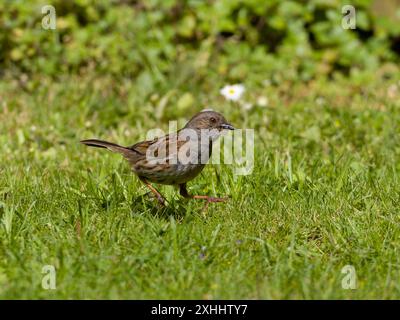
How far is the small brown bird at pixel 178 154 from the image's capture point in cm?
521

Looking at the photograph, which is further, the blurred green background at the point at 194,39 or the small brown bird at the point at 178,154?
the blurred green background at the point at 194,39

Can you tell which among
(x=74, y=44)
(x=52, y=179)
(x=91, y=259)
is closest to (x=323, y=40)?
(x=74, y=44)

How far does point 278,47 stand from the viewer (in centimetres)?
965

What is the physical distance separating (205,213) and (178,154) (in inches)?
17.1

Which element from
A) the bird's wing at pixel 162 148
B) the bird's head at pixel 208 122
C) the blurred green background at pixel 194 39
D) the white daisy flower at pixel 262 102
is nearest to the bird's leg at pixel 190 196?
the bird's wing at pixel 162 148

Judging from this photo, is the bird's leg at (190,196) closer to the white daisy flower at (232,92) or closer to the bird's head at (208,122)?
the bird's head at (208,122)

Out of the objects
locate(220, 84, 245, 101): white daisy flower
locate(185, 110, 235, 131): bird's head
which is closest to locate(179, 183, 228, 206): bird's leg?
locate(185, 110, 235, 131): bird's head

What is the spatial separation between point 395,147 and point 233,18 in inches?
129

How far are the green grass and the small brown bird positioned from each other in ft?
0.61

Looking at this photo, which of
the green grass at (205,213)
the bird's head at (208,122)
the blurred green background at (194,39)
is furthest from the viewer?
the blurred green background at (194,39)

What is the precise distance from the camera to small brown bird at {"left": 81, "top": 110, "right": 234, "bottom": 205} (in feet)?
17.1

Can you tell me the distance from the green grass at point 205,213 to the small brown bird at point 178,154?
19 centimetres
